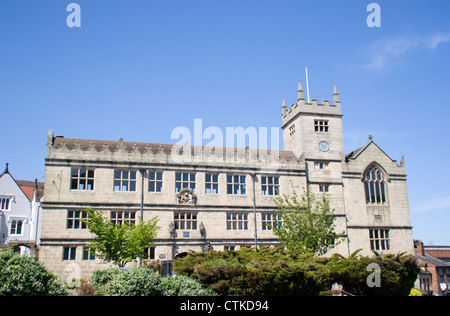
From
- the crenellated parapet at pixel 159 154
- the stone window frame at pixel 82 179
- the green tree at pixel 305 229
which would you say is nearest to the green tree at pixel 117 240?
the stone window frame at pixel 82 179

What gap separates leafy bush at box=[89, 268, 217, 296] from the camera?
1741cm

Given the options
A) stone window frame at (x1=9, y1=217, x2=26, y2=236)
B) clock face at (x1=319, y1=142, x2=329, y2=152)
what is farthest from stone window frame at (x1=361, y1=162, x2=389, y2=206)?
stone window frame at (x1=9, y1=217, x2=26, y2=236)

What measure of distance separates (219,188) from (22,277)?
2465 cm

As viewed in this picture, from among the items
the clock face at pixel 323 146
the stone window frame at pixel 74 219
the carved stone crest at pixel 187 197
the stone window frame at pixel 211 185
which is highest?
the clock face at pixel 323 146

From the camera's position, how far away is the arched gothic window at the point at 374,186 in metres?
43.2

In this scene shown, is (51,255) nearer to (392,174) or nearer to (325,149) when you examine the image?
(325,149)

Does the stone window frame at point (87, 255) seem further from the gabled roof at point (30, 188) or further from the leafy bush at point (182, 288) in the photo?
the gabled roof at point (30, 188)

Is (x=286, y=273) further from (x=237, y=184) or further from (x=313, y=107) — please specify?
(x=313, y=107)

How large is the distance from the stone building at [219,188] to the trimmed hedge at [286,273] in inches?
421

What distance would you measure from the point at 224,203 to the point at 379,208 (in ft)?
52.6

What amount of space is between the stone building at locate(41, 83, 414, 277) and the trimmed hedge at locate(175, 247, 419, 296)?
1070 centimetres

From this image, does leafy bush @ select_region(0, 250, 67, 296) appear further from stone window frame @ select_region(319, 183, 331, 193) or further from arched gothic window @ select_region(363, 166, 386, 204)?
arched gothic window @ select_region(363, 166, 386, 204)

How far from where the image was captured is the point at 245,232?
38906mm

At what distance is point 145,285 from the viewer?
57.5 ft
